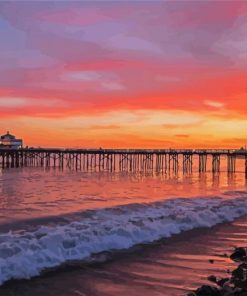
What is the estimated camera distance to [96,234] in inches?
490

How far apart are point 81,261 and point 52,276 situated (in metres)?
1.41

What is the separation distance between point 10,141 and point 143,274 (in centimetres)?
9014

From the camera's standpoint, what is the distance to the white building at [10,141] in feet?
311

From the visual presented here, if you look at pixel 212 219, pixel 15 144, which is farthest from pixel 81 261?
pixel 15 144

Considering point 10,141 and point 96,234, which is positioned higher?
point 10,141

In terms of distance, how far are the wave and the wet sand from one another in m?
0.62

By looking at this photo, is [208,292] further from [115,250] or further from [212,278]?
[115,250]

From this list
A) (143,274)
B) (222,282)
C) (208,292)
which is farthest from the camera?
(143,274)

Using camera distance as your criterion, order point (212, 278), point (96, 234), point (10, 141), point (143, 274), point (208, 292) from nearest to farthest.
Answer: point (208, 292)
point (212, 278)
point (143, 274)
point (96, 234)
point (10, 141)

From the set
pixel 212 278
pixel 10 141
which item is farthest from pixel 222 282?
pixel 10 141

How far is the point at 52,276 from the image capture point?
29.6 ft

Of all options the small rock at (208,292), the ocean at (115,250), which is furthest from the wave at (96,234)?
the small rock at (208,292)

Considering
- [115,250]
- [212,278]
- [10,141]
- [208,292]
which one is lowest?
[115,250]

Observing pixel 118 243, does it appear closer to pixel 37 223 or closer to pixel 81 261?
pixel 81 261
